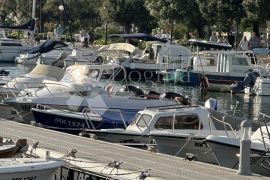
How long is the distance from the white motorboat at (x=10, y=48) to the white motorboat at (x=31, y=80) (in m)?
39.2

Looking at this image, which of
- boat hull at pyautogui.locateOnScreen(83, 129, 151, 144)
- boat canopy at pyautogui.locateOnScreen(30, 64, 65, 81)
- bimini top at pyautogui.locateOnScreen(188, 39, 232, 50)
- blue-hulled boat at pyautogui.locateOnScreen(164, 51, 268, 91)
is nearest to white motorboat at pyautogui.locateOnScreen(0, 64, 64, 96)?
boat canopy at pyautogui.locateOnScreen(30, 64, 65, 81)

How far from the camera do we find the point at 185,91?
2014 inches

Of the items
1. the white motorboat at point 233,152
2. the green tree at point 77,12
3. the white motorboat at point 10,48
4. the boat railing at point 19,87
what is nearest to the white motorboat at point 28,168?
the white motorboat at point 233,152

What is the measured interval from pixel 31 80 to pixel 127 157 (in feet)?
53.4

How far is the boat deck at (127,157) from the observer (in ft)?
51.3

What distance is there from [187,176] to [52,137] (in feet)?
17.9

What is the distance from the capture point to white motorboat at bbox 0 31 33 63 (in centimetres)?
7362

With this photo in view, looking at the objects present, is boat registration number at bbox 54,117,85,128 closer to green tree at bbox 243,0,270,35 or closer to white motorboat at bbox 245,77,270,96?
white motorboat at bbox 245,77,270,96

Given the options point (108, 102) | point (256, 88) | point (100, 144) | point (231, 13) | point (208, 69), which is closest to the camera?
point (100, 144)

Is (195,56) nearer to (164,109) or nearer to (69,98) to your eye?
(69,98)

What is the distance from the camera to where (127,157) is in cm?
1728

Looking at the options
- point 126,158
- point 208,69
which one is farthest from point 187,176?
point 208,69

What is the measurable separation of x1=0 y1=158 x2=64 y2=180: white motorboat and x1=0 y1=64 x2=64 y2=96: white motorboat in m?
15.9

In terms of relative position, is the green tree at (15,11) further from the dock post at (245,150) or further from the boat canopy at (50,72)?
Answer: the dock post at (245,150)
